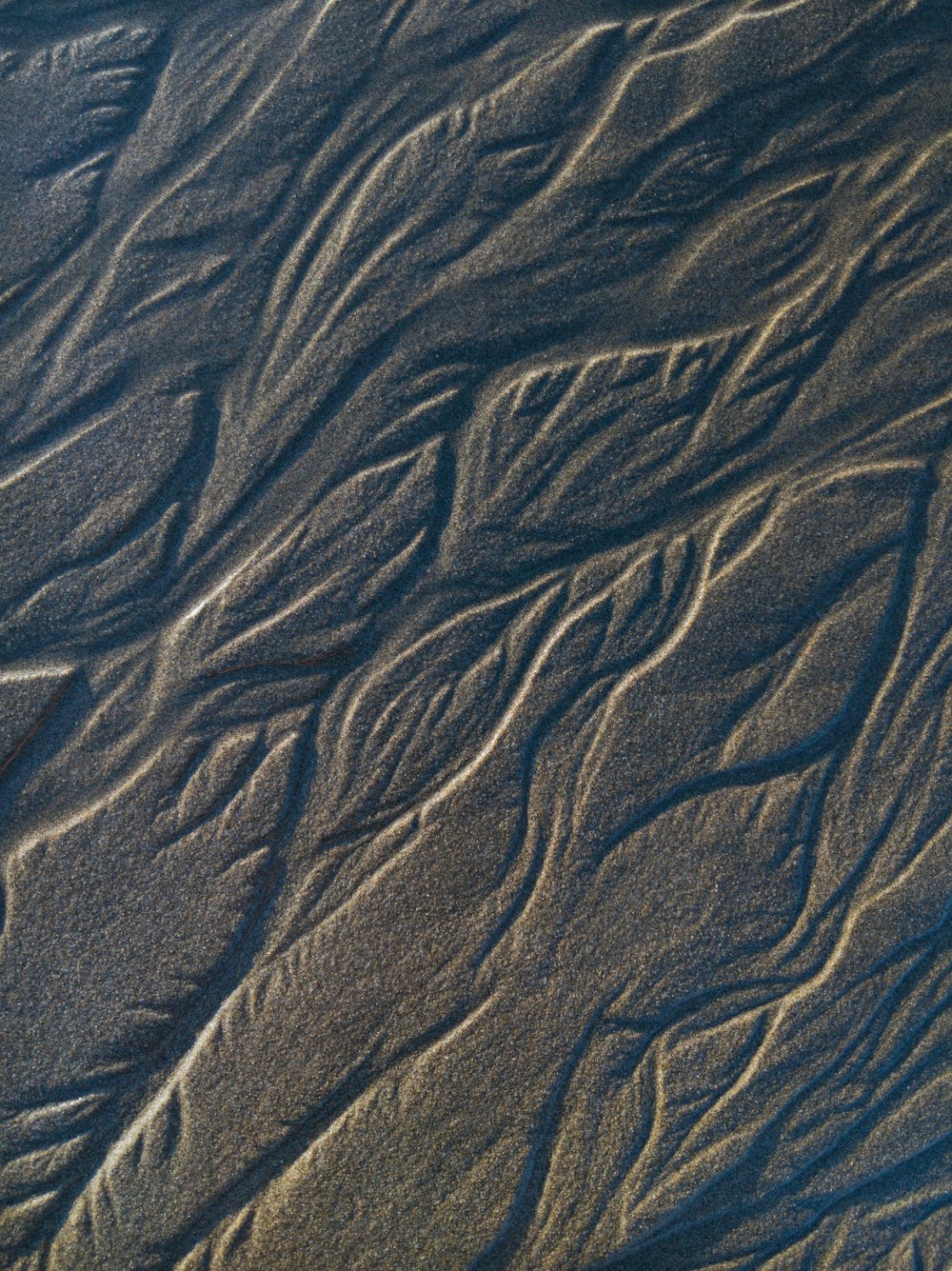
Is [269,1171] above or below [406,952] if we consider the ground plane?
below

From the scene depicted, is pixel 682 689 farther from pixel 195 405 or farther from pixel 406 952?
pixel 195 405

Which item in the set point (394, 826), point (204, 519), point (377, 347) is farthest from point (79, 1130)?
point (377, 347)

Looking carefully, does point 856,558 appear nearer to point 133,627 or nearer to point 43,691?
point 133,627

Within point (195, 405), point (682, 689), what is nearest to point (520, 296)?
point (195, 405)

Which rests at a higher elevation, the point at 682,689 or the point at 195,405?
the point at 195,405

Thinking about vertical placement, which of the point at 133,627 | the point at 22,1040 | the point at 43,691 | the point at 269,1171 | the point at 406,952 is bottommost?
the point at 269,1171

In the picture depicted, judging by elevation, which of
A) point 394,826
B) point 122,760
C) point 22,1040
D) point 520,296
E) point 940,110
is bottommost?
point 22,1040
